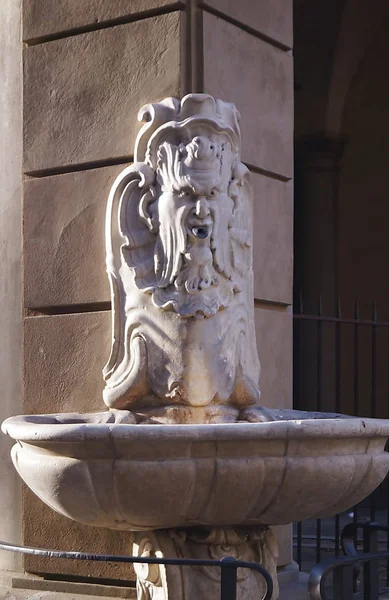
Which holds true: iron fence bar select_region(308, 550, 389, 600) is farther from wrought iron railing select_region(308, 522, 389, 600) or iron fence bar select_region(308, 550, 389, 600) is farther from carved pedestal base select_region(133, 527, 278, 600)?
carved pedestal base select_region(133, 527, 278, 600)

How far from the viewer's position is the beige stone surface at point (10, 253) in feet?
17.9

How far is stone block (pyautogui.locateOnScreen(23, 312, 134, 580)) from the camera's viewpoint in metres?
5.00

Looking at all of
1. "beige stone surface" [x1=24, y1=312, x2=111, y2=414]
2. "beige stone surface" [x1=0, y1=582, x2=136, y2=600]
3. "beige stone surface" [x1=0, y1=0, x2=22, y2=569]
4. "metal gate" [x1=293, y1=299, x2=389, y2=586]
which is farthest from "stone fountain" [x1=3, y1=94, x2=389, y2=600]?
"metal gate" [x1=293, y1=299, x2=389, y2=586]

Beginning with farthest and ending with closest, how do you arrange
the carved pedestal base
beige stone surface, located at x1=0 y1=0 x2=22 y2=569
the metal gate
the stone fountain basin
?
1. the metal gate
2. beige stone surface, located at x1=0 y1=0 x2=22 y2=569
3. the carved pedestal base
4. the stone fountain basin

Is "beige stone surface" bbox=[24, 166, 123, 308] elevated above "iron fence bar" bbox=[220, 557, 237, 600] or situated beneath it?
elevated above

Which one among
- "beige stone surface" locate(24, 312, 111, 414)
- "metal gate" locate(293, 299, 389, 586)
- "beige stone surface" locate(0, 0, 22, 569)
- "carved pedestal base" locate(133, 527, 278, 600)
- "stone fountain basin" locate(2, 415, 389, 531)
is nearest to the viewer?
"stone fountain basin" locate(2, 415, 389, 531)

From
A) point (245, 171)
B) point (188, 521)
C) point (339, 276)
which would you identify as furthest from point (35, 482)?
point (339, 276)

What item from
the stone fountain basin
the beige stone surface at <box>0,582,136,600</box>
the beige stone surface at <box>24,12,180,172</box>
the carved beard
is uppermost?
the beige stone surface at <box>24,12,180,172</box>

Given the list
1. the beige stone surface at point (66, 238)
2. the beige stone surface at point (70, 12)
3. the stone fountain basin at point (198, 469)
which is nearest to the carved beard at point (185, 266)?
the beige stone surface at point (66, 238)

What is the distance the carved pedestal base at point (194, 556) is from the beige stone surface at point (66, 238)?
3.72 feet

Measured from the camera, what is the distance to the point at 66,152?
17.3 feet

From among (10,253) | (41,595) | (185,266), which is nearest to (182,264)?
(185,266)

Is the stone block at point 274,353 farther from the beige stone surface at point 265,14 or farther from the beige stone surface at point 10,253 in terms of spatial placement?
the beige stone surface at point 265,14

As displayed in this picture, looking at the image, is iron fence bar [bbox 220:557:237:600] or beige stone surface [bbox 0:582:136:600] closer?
iron fence bar [bbox 220:557:237:600]
